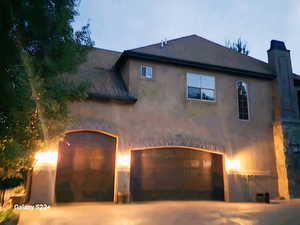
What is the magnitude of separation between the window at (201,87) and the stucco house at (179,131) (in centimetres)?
5

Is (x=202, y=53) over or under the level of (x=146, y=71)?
over

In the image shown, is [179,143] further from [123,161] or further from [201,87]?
[201,87]

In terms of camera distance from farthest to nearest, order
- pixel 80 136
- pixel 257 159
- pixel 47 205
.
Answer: pixel 257 159 → pixel 80 136 → pixel 47 205

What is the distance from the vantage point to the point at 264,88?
593 inches

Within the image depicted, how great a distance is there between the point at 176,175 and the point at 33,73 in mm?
8208

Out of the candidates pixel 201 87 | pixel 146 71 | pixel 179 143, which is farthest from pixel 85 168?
pixel 201 87

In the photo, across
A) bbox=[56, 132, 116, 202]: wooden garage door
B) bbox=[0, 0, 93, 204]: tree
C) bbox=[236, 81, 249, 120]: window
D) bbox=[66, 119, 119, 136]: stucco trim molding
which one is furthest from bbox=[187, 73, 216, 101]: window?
bbox=[0, 0, 93, 204]: tree

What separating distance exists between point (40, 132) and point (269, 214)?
7506 millimetres

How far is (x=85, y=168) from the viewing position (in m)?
11.3

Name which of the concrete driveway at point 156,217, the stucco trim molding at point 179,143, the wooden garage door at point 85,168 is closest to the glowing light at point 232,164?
the stucco trim molding at point 179,143

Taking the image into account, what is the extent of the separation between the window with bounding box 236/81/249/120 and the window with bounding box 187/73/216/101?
Answer: 5.15 ft

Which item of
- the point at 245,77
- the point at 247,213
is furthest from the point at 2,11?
the point at 245,77

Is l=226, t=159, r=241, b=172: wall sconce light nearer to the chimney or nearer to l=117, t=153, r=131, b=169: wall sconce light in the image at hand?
the chimney

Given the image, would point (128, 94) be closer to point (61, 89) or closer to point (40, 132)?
point (61, 89)
